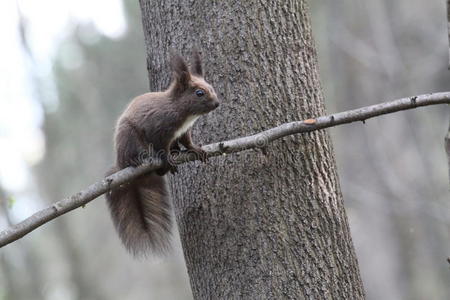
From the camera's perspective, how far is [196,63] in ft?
11.1

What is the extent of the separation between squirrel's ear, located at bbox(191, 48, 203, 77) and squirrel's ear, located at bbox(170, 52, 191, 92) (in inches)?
1.8

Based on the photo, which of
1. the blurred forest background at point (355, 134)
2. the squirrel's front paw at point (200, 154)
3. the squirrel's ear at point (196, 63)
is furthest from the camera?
the blurred forest background at point (355, 134)

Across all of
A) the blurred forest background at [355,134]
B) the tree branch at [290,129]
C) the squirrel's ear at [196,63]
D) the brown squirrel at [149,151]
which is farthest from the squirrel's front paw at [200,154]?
the blurred forest background at [355,134]

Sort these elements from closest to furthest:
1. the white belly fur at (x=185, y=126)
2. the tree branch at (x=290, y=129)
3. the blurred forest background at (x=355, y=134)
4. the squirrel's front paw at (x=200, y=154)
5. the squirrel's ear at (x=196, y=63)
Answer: the tree branch at (x=290, y=129)
the squirrel's front paw at (x=200, y=154)
the squirrel's ear at (x=196, y=63)
the white belly fur at (x=185, y=126)
the blurred forest background at (x=355, y=134)

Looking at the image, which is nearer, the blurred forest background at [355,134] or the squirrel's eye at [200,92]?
the squirrel's eye at [200,92]

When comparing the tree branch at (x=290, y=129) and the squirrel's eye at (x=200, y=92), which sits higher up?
the squirrel's eye at (x=200, y=92)

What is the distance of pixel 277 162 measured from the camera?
128 inches

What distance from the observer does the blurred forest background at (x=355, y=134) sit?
11.8 metres

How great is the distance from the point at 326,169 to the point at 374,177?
10.6 m

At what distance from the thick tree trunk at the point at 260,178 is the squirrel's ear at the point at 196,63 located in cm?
5

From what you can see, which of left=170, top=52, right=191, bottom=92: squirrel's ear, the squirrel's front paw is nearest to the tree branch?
the squirrel's front paw

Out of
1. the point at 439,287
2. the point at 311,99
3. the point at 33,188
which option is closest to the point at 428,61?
the point at 439,287

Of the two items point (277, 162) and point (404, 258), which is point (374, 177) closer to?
point (404, 258)

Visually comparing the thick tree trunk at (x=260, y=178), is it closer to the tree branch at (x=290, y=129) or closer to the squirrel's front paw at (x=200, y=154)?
the squirrel's front paw at (x=200, y=154)
